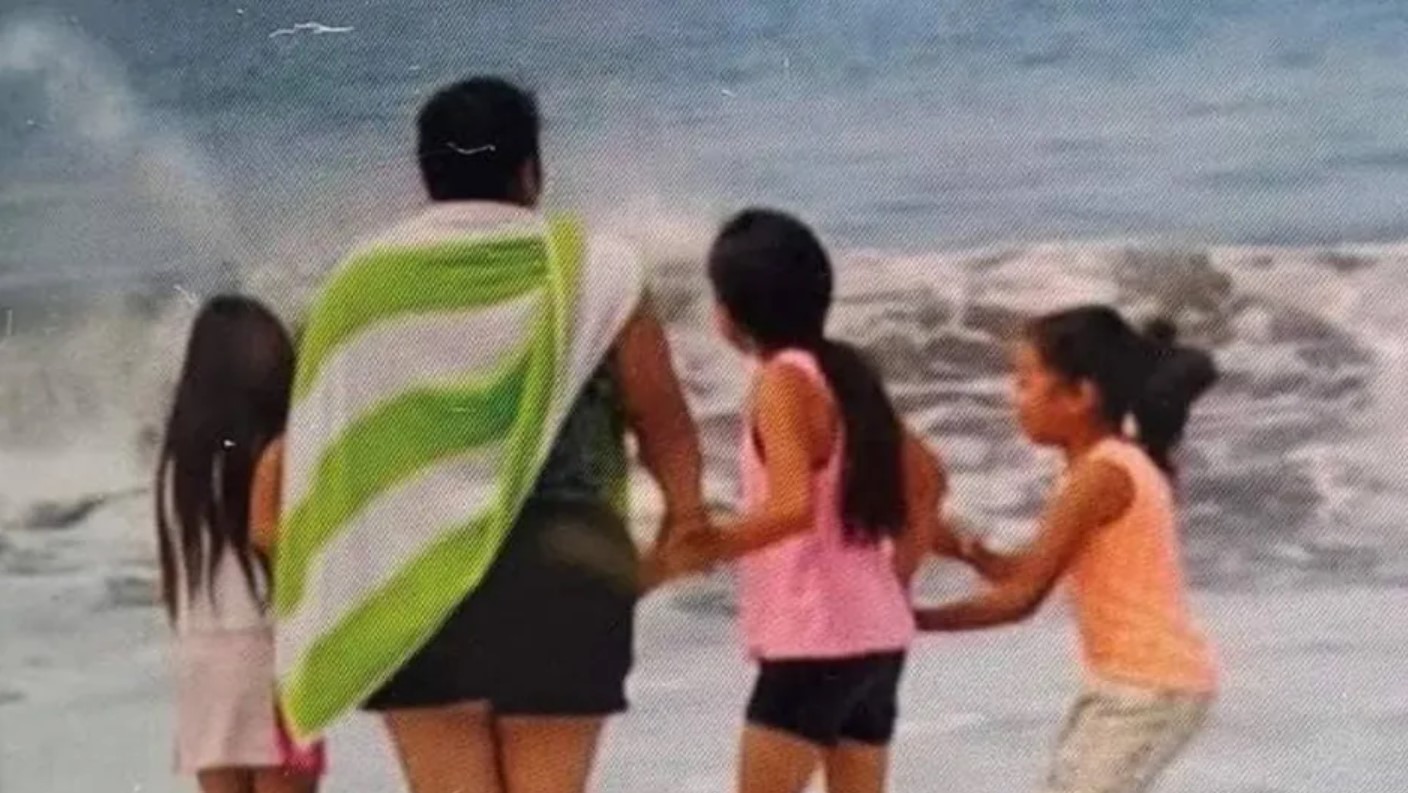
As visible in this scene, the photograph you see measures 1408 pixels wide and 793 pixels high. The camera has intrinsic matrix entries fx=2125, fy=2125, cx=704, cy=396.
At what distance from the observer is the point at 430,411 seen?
1.01 m

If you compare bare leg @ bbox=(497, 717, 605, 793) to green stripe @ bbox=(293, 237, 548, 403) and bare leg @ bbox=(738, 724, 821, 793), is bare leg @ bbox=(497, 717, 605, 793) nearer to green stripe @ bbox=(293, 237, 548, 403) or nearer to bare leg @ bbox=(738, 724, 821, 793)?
bare leg @ bbox=(738, 724, 821, 793)

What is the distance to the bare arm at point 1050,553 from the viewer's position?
1.01 m

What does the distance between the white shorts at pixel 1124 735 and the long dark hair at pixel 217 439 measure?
0.40 meters

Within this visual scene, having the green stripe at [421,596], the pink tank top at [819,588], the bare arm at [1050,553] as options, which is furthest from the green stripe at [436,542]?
the bare arm at [1050,553]

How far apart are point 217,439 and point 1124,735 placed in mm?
465

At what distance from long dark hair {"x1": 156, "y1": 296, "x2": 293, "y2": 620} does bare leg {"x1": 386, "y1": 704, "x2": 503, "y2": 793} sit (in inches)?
3.9

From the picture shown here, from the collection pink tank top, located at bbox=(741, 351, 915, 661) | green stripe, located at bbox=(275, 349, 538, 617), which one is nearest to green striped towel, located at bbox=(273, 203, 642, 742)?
green stripe, located at bbox=(275, 349, 538, 617)

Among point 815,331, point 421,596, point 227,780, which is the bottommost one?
point 227,780

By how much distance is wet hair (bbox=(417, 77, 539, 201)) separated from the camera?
1023 millimetres

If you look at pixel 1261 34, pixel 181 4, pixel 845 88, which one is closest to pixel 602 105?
pixel 845 88

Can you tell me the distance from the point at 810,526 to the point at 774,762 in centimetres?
12

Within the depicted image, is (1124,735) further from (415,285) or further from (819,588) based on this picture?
(415,285)

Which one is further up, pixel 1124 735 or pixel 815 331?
pixel 815 331

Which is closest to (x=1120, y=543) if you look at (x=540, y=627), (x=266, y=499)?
(x=540, y=627)
